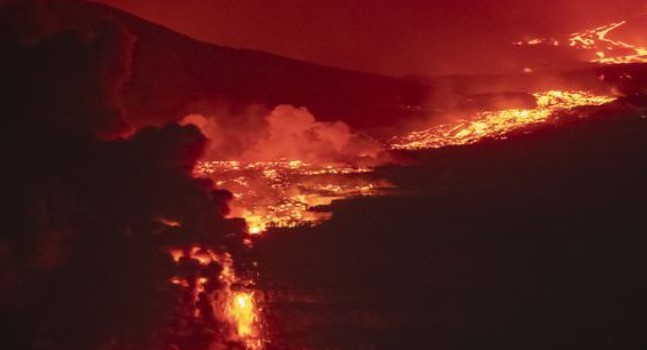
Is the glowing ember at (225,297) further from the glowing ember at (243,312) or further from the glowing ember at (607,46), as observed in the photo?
the glowing ember at (607,46)

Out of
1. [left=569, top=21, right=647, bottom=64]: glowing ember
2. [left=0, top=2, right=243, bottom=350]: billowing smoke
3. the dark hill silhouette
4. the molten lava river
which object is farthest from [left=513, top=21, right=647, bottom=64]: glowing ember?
[left=0, top=2, right=243, bottom=350]: billowing smoke

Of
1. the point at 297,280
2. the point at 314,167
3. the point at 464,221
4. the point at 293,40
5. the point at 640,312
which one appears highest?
the point at 293,40

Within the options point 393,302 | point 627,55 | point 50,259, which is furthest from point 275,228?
point 627,55

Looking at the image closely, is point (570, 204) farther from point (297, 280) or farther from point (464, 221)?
point (297, 280)

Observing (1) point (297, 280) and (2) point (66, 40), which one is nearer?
(1) point (297, 280)

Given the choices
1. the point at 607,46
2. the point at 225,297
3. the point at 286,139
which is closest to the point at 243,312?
the point at 225,297

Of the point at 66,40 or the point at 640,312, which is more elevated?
the point at 66,40

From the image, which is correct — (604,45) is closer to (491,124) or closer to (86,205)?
(491,124)

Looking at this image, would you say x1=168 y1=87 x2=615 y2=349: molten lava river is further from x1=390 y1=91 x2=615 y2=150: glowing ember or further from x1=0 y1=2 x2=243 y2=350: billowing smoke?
→ x1=0 y1=2 x2=243 y2=350: billowing smoke
